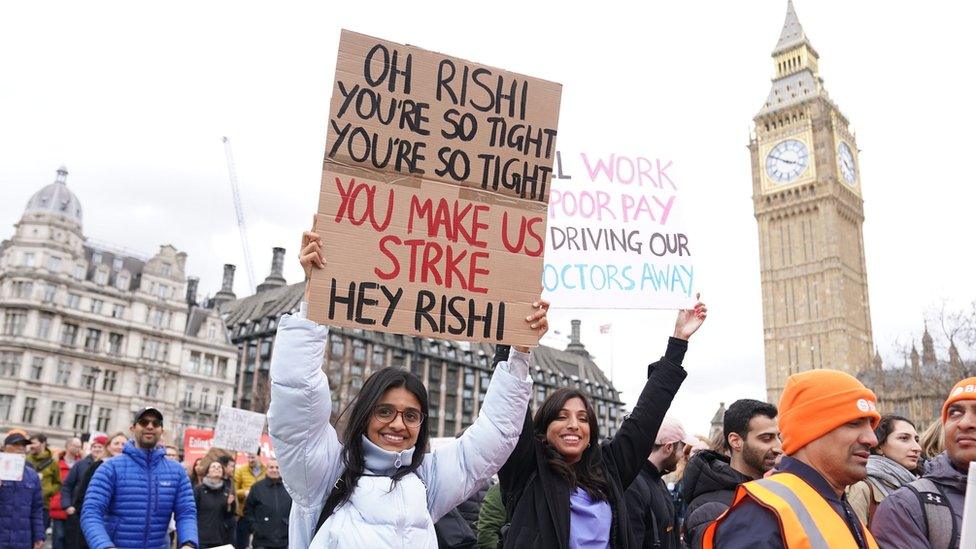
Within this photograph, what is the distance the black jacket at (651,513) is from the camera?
3.70m

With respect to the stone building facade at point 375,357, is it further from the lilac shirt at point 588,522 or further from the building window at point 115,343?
the lilac shirt at point 588,522

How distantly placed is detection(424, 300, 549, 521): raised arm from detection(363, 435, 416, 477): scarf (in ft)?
0.65

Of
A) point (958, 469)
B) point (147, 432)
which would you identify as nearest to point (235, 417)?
point (147, 432)

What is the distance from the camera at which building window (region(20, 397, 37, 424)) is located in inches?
1870

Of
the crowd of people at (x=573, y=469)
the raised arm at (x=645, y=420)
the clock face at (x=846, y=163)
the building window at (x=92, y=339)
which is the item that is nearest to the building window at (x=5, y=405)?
the building window at (x=92, y=339)

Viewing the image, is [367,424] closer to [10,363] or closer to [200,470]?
[200,470]

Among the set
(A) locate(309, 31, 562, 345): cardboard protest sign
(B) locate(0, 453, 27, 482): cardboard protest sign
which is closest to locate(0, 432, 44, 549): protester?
(B) locate(0, 453, 27, 482): cardboard protest sign

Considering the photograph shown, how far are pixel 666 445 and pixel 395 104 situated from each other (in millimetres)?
2616

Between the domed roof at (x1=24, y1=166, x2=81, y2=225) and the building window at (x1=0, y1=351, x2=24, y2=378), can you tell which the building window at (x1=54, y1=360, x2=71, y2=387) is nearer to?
the building window at (x1=0, y1=351, x2=24, y2=378)

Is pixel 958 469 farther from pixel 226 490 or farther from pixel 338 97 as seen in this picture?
pixel 226 490

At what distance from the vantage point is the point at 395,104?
340 centimetres

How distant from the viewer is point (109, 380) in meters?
52.3

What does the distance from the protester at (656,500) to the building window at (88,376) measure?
54.3 metres

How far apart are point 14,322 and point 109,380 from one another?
708cm
